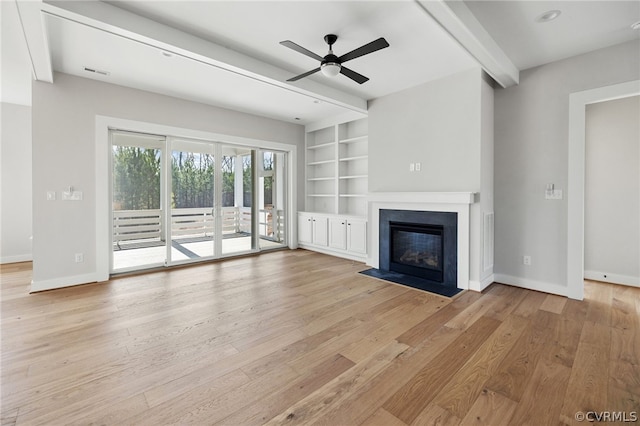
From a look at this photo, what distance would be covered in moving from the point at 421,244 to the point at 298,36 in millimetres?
3235

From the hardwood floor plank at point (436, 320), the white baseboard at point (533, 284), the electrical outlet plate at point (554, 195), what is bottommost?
the hardwood floor plank at point (436, 320)

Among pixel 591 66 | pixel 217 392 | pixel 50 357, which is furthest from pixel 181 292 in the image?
pixel 591 66

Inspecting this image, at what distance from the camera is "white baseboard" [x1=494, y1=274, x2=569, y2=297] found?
3635 mm

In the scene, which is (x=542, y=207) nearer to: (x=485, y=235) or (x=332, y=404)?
(x=485, y=235)

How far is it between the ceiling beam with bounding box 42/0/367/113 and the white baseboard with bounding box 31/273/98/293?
3.29 m

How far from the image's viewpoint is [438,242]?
162 inches

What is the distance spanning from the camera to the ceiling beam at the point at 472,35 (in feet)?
7.70

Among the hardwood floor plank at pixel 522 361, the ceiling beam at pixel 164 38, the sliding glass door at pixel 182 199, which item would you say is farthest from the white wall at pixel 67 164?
the hardwood floor plank at pixel 522 361

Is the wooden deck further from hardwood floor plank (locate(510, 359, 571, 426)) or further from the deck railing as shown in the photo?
hardwood floor plank (locate(510, 359, 571, 426))

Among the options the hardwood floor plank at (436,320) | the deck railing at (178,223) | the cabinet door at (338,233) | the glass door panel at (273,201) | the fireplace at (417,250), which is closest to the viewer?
the hardwood floor plank at (436,320)

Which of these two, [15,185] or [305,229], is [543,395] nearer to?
[305,229]

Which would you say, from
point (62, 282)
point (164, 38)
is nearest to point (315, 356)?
point (164, 38)

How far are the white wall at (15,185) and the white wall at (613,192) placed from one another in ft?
32.0

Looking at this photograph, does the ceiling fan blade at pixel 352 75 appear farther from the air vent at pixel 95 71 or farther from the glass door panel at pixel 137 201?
the glass door panel at pixel 137 201
